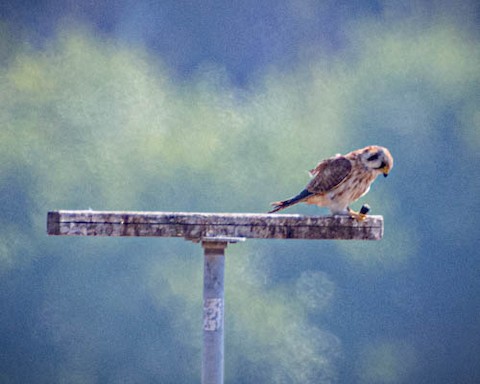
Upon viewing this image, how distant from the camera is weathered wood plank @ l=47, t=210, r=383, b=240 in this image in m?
3.28

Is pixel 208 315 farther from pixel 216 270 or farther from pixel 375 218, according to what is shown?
pixel 375 218

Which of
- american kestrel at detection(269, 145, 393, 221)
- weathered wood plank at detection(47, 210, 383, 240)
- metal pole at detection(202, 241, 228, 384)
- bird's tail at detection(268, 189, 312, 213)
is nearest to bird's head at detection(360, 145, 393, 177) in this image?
american kestrel at detection(269, 145, 393, 221)

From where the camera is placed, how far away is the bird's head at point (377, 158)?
13.9 ft

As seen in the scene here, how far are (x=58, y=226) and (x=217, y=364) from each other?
897mm

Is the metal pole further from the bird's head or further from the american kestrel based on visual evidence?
the bird's head

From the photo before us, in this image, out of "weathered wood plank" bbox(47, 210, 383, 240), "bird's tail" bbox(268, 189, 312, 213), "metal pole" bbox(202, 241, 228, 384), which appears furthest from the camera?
Result: "bird's tail" bbox(268, 189, 312, 213)

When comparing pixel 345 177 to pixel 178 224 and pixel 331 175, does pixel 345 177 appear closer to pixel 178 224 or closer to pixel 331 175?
pixel 331 175

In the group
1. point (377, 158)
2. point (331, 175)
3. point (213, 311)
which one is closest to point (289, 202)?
point (331, 175)

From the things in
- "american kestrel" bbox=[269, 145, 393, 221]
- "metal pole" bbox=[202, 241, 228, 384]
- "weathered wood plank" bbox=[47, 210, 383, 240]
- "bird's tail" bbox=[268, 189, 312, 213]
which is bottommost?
"metal pole" bbox=[202, 241, 228, 384]

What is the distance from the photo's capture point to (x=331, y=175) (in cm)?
429

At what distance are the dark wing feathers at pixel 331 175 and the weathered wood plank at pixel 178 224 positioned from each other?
0.92 metres

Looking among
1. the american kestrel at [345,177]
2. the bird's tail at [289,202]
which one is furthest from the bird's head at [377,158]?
the bird's tail at [289,202]

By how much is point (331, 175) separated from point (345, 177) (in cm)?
7

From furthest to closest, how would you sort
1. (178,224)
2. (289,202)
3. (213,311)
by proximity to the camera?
(289,202), (213,311), (178,224)
